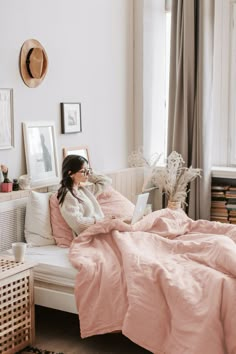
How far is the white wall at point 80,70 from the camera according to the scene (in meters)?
3.65

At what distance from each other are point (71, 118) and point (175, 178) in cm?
112

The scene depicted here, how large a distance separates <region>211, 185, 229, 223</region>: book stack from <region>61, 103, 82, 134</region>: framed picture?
4.79 feet

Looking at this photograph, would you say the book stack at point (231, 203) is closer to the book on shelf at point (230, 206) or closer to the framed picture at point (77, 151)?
the book on shelf at point (230, 206)

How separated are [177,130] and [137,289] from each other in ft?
8.12

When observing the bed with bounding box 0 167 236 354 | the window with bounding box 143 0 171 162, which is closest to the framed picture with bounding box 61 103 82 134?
the window with bounding box 143 0 171 162

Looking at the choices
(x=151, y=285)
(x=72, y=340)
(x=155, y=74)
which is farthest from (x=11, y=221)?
(x=155, y=74)

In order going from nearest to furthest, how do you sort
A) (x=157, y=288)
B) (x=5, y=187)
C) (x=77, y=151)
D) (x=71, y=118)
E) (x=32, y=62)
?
(x=157, y=288)
(x=5, y=187)
(x=32, y=62)
(x=71, y=118)
(x=77, y=151)

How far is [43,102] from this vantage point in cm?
392

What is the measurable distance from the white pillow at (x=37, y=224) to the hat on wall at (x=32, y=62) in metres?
0.80

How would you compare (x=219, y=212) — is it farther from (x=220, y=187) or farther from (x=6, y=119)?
(x=6, y=119)

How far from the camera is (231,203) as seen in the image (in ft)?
16.1

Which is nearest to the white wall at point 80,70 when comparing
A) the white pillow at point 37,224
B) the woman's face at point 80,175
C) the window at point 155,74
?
the window at point 155,74

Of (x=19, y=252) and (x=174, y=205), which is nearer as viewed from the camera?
(x=19, y=252)

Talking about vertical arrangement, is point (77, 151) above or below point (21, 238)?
above
